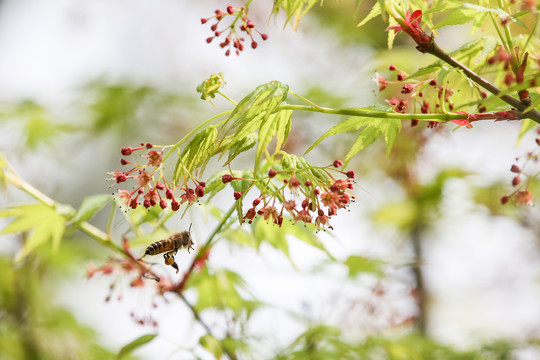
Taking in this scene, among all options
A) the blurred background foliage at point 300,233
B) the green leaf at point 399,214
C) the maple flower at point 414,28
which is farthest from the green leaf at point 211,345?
the green leaf at point 399,214

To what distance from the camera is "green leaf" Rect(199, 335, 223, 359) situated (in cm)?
159

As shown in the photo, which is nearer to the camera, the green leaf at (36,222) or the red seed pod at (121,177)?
the red seed pod at (121,177)

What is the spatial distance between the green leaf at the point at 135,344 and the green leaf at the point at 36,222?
464 mm

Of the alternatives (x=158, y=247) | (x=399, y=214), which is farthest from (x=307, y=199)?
(x=399, y=214)

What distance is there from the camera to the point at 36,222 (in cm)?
191

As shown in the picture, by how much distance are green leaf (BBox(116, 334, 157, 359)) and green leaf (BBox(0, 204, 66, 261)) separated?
0.46 meters

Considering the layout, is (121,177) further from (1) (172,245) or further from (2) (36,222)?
(2) (36,222)

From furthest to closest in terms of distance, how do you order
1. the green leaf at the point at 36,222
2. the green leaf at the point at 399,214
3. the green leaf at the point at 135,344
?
the green leaf at the point at 399,214
the green leaf at the point at 36,222
the green leaf at the point at 135,344

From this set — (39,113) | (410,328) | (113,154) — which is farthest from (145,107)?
(410,328)

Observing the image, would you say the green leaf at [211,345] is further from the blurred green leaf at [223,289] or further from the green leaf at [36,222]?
the green leaf at [36,222]

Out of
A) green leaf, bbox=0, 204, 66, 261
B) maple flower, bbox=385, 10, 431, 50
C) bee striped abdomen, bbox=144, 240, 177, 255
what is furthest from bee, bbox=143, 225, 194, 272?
maple flower, bbox=385, 10, 431, 50

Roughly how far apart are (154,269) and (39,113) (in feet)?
7.88

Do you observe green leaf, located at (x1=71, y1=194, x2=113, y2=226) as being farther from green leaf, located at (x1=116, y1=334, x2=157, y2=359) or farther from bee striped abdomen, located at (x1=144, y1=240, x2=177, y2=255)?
green leaf, located at (x1=116, y1=334, x2=157, y2=359)

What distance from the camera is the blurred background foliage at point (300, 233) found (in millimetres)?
2051
